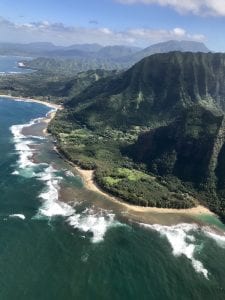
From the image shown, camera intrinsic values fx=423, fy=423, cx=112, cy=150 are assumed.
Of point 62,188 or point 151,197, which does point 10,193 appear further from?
point 151,197

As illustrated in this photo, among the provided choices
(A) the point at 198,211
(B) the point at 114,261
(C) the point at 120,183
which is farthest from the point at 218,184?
(B) the point at 114,261

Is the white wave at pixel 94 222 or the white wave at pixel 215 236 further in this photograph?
the white wave at pixel 215 236

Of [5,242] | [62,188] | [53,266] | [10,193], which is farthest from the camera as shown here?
[62,188]

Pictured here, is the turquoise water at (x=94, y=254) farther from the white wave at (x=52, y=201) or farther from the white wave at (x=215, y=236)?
the white wave at (x=52, y=201)

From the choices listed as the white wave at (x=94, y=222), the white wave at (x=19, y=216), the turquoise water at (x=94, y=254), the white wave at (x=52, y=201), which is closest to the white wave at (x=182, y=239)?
the turquoise water at (x=94, y=254)

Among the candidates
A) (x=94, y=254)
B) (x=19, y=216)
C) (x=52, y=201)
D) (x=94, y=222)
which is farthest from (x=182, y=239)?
(x=19, y=216)

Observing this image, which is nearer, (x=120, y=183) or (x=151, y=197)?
(x=151, y=197)
